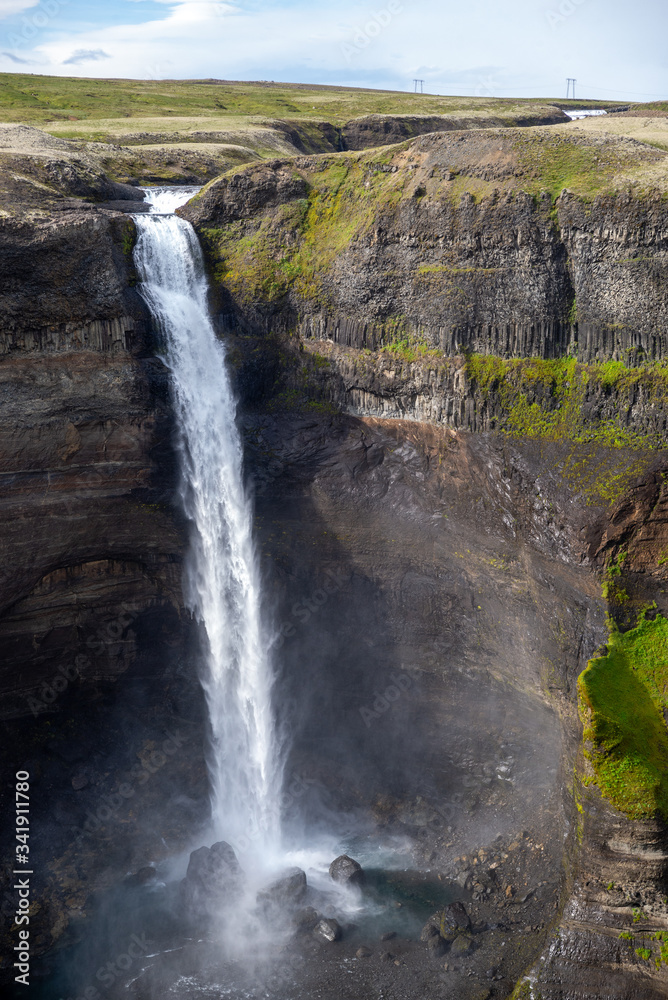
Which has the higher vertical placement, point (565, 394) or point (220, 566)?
point (565, 394)

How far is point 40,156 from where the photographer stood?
29703mm

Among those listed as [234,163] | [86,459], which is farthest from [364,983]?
[234,163]

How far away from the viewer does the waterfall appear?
27.5m

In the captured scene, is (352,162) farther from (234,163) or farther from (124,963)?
(124,963)

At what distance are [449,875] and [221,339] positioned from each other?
21.3m

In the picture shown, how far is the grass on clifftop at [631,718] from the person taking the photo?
1902 cm

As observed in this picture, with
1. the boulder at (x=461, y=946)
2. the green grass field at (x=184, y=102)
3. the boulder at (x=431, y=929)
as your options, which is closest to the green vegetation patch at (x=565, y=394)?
the boulder at (x=461, y=946)

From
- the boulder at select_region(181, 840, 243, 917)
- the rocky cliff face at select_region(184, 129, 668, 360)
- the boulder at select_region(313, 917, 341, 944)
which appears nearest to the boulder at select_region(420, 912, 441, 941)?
the boulder at select_region(313, 917, 341, 944)

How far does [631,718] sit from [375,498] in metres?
12.0

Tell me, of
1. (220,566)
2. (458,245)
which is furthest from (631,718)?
(458,245)

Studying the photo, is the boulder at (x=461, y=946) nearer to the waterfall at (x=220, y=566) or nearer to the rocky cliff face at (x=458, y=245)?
the waterfall at (x=220, y=566)

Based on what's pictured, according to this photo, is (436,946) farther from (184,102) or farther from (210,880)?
(184,102)

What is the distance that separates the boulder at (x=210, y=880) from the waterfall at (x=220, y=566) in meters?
3.07

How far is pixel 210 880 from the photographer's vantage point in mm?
23312
